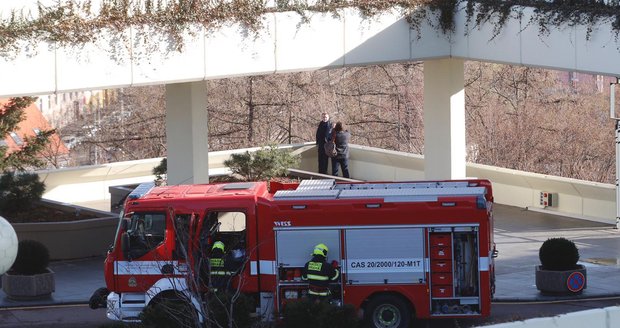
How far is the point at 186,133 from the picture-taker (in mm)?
24375

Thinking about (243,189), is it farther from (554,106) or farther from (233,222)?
(554,106)

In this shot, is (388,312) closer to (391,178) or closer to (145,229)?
(145,229)

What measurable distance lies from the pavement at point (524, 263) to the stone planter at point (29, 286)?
6.1 inches

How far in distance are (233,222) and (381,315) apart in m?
2.74

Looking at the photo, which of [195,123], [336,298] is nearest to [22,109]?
[195,123]

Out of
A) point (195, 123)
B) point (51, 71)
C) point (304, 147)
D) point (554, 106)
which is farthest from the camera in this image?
point (554, 106)

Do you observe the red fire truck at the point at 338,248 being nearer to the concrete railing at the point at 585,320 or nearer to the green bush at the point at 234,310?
the green bush at the point at 234,310

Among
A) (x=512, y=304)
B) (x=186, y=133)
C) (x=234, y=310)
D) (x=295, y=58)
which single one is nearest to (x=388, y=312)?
(x=234, y=310)

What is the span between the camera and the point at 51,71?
2062cm

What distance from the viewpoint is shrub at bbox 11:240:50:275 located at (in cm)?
2102

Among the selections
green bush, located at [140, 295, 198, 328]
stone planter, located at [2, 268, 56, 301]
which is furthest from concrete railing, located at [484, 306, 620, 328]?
stone planter, located at [2, 268, 56, 301]

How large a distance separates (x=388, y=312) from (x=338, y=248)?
126cm

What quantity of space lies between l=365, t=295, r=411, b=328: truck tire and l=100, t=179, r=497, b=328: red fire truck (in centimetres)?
2

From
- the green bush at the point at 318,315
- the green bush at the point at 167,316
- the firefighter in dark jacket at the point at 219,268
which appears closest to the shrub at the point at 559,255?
the green bush at the point at 318,315
